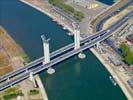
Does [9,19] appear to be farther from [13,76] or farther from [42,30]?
[13,76]

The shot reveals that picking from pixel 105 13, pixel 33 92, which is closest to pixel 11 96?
pixel 33 92

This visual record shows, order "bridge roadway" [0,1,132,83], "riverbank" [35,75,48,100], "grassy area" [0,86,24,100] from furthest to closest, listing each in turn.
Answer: "bridge roadway" [0,1,132,83] → "riverbank" [35,75,48,100] → "grassy area" [0,86,24,100]

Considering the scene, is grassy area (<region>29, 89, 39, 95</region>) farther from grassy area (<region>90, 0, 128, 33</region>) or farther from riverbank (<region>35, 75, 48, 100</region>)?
grassy area (<region>90, 0, 128, 33</region>)

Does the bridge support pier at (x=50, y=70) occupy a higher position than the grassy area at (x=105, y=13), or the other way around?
the grassy area at (x=105, y=13)

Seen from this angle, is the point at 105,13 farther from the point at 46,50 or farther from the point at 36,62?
the point at 36,62

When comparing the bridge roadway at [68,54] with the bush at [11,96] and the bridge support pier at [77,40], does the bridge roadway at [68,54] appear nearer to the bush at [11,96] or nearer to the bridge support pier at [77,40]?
the bridge support pier at [77,40]

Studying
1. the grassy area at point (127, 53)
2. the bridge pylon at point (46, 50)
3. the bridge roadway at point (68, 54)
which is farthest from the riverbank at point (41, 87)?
the grassy area at point (127, 53)

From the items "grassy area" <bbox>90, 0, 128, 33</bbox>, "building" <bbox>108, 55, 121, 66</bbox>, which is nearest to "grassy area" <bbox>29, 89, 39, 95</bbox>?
"building" <bbox>108, 55, 121, 66</bbox>
